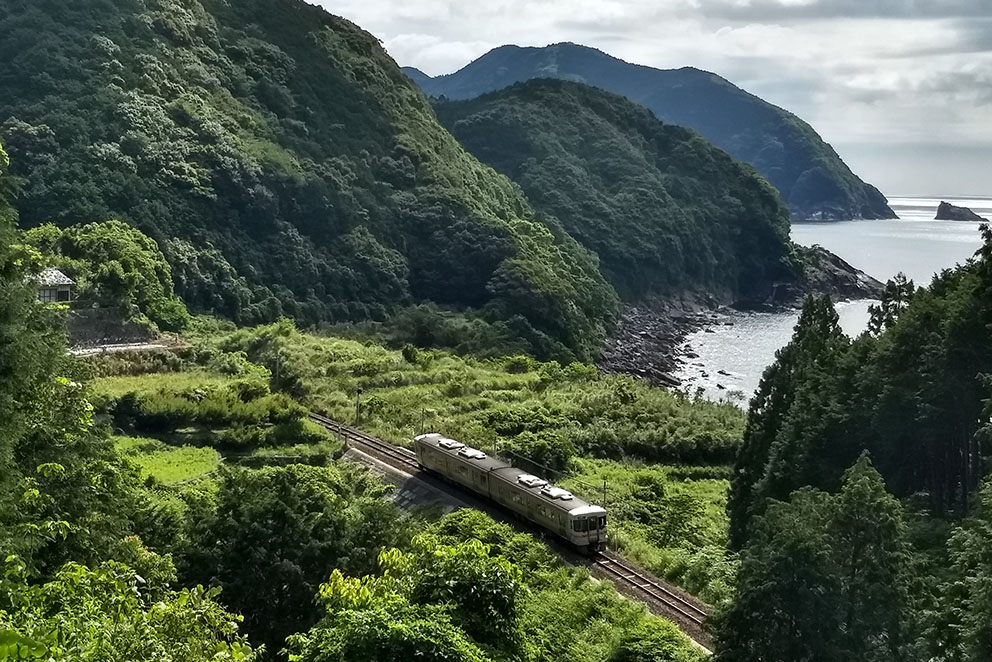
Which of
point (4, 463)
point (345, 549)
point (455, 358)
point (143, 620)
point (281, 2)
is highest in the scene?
point (281, 2)

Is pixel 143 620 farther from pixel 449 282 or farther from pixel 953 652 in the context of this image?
pixel 449 282

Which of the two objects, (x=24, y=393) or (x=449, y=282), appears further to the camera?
(x=449, y=282)

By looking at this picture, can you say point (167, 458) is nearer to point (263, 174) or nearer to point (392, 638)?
point (392, 638)

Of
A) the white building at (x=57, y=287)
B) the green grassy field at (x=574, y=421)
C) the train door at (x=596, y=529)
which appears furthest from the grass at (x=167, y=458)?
the white building at (x=57, y=287)

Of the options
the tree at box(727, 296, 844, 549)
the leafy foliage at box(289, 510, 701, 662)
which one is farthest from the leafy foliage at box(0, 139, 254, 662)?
the tree at box(727, 296, 844, 549)

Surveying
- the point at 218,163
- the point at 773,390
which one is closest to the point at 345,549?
the point at 773,390

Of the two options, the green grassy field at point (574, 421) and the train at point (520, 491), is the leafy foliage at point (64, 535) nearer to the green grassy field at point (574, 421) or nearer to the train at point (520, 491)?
the train at point (520, 491)
